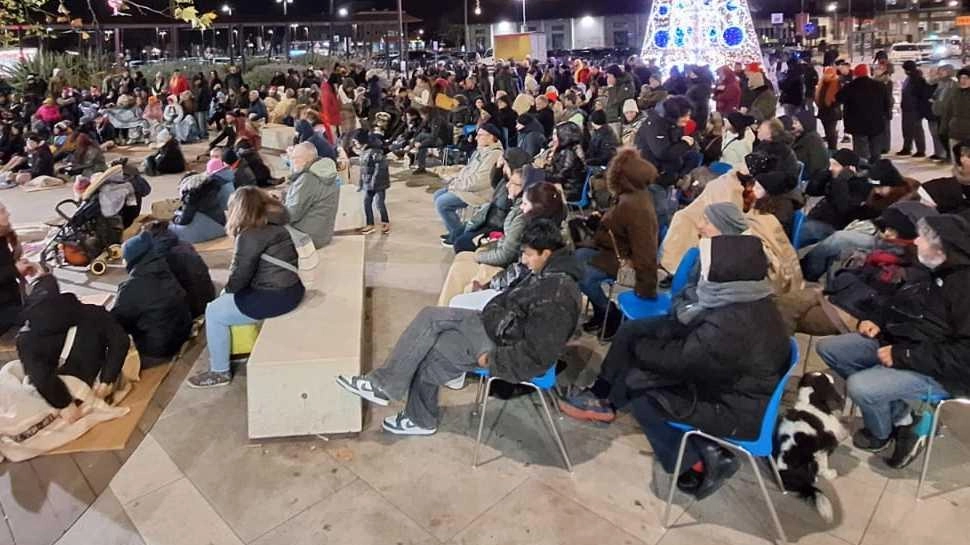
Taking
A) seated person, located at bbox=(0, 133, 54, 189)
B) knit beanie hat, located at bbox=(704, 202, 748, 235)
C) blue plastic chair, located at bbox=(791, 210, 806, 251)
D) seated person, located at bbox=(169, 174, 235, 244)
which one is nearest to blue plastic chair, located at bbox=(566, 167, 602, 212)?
blue plastic chair, located at bbox=(791, 210, 806, 251)

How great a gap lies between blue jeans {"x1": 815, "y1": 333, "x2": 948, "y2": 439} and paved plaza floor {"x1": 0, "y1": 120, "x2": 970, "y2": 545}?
249mm

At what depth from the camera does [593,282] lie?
16.6 feet

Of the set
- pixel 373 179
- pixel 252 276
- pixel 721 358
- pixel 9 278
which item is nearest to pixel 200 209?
pixel 373 179

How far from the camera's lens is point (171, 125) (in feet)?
52.9

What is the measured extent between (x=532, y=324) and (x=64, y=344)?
2628mm

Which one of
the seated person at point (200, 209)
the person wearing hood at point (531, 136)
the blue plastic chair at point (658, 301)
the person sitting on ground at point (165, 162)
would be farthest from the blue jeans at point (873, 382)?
the person sitting on ground at point (165, 162)

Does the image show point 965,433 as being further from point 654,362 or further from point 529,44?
point 529,44

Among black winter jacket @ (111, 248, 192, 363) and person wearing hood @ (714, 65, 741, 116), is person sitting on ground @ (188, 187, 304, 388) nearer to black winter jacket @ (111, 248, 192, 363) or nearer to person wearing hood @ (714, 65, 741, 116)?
black winter jacket @ (111, 248, 192, 363)

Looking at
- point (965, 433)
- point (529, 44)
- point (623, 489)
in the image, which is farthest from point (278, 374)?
point (529, 44)

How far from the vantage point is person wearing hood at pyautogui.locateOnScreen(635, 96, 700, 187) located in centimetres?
684

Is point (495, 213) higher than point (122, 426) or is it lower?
higher

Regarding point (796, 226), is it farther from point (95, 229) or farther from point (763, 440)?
point (95, 229)

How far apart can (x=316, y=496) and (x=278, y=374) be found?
0.70 m

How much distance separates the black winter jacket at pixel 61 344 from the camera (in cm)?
405
